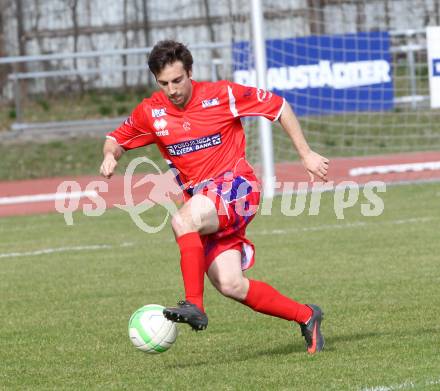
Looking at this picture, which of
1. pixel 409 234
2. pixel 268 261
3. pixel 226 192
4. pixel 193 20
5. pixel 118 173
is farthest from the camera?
pixel 193 20

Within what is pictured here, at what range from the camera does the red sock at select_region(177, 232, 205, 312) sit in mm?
5352

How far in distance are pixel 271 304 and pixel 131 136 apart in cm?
116

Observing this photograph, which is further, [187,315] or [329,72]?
[329,72]

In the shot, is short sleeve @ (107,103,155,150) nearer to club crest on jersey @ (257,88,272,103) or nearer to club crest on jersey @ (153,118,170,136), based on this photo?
club crest on jersey @ (153,118,170,136)

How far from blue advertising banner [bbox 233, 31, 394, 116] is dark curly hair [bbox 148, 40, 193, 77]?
8531 mm

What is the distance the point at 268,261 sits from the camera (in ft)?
30.1

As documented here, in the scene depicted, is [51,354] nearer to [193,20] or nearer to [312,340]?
[312,340]

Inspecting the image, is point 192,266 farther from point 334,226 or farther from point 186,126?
point 334,226

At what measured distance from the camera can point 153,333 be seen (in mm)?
5285

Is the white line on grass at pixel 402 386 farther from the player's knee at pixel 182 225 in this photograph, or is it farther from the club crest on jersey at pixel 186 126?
the club crest on jersey at pixel 186 126

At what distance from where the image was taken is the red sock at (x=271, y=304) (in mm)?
5656

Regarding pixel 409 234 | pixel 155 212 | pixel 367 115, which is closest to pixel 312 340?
pixel 409 234

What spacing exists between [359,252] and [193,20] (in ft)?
40.5

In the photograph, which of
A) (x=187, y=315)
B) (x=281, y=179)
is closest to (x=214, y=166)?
(x=187, y=315)
